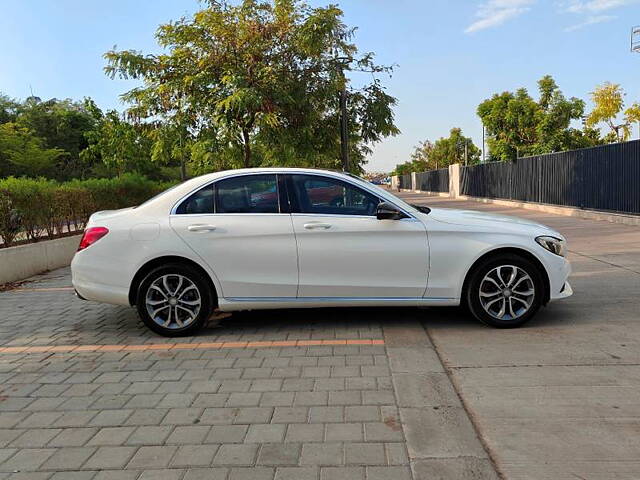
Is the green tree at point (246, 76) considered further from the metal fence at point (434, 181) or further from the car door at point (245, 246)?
the metal fence at point (434, 181)

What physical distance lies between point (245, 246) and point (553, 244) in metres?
3.04

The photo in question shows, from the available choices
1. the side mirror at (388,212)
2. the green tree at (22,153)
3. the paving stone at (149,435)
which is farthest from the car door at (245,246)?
the green tree at (22,153)

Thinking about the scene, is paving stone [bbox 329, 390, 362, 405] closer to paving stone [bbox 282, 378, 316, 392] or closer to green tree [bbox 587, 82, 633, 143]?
paving stone [bbox 282, 378, 316, 392]

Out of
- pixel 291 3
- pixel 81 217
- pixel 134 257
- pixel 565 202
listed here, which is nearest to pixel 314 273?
pixel 134 257

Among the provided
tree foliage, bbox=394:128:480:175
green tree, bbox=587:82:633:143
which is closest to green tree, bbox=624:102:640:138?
green tree, bbox=587:82:633:143

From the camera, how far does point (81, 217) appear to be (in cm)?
1154

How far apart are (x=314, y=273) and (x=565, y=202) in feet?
57.4

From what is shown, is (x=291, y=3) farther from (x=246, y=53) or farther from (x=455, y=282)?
(x=455, y=282)

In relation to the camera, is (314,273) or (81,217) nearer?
(314,273)

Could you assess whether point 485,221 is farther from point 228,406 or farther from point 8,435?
point 8,435

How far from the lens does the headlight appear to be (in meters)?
5.40

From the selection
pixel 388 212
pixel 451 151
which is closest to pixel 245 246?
pixel 388 212

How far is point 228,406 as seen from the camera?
12.4ft

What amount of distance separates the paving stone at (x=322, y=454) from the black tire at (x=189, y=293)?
2483 mm
